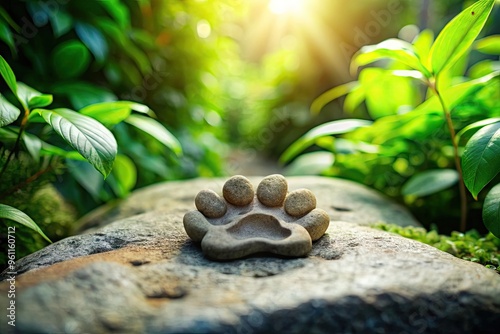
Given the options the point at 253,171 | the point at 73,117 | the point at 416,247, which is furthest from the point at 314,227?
the point at 253,171

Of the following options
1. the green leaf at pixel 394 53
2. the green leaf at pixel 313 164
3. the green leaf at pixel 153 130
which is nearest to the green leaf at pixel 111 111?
the green leaf at pixel 153 130

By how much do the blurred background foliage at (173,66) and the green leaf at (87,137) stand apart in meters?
0.47

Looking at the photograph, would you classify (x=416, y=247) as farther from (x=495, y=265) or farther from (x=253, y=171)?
(x=253, y=171)

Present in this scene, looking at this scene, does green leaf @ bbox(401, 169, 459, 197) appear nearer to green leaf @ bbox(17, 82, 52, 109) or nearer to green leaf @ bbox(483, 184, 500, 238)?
green leaf @ bbox(483, 184, 500, 238)

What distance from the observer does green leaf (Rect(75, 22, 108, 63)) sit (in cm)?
257

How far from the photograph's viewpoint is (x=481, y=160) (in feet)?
5.36

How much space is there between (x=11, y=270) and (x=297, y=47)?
5.03 meters

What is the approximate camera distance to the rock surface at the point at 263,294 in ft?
3.44

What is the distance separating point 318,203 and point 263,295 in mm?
1169

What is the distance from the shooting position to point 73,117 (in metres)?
1.69

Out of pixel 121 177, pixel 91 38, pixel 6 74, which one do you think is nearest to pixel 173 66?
pixel 91 38

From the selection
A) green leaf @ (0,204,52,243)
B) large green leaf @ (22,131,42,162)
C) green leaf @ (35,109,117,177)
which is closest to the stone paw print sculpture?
green leaf @ (35,109,117,177)

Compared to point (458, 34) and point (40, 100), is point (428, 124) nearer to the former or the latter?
point (458, 34)

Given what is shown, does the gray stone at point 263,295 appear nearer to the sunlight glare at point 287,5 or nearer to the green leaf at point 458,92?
the green leaf at point 458,92
